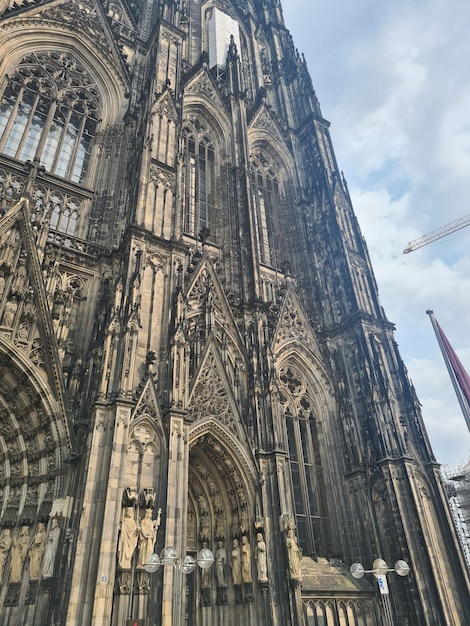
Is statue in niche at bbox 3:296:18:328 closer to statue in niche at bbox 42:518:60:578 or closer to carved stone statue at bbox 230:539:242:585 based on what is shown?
statue in niche at bbox 42:518:60:578

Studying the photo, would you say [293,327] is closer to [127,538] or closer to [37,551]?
[127,538]

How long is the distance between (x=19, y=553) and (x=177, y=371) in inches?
235

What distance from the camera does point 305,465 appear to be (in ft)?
60.2

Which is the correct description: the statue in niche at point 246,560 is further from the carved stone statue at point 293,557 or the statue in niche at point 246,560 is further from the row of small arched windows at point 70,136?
the row of small arched windows at point 70,136

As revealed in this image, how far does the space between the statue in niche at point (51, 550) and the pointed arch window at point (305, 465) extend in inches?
336

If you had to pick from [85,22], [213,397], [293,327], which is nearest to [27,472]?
[213,397]

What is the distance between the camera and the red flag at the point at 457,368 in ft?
72.9

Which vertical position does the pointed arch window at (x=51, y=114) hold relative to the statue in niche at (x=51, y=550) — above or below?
above

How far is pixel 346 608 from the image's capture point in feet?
49.3

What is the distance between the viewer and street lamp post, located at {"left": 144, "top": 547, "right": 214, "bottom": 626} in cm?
1009

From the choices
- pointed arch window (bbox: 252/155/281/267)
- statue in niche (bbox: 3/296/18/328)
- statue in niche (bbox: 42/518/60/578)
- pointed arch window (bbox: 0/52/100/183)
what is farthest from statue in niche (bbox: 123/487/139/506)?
pointed arch window (bbox: 252/155/281/267)

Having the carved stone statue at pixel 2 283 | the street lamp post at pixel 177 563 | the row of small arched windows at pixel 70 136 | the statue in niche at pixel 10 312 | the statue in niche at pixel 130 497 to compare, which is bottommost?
the street lamp post at pixel 177 563

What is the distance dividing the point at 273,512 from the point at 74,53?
2140 cm

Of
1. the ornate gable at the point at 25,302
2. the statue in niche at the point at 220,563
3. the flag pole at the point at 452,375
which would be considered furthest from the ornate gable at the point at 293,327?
the ornate gable at the point at 25,302
